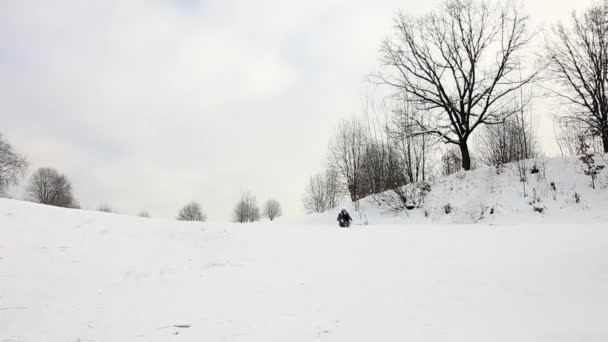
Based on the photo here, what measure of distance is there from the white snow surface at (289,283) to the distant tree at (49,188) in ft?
193

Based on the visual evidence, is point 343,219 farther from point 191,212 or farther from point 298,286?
point 191,212

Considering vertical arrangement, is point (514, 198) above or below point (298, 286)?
above

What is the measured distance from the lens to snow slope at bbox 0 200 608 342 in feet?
13.5

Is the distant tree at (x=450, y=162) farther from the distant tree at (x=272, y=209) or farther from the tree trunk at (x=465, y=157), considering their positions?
the distant tree at (x=272, y=209)

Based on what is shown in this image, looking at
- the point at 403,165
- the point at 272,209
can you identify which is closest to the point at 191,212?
the point at 272,209

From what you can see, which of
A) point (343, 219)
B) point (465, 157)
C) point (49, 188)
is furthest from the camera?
point (49, 188)

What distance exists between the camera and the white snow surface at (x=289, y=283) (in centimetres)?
412

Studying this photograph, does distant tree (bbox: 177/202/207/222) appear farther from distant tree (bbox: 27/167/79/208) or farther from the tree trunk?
the tree trunk

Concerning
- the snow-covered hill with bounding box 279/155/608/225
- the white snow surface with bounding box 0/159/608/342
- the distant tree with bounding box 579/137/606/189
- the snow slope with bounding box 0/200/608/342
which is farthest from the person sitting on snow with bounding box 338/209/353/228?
the distant tree with bounding box 579/137/606/189

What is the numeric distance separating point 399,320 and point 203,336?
242 centimetres

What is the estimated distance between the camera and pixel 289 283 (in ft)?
19.8

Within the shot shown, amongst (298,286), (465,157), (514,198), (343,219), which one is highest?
(465,157)

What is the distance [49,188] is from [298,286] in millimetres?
69808

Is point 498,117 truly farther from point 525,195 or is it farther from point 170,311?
point 170,311
